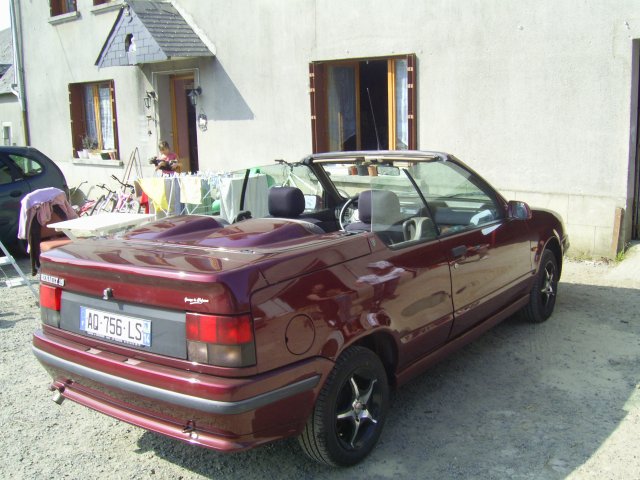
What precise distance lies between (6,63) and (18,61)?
407cm

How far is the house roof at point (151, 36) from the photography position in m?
11.3

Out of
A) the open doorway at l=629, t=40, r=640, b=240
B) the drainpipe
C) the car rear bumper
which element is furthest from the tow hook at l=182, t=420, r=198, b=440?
the drainpipe

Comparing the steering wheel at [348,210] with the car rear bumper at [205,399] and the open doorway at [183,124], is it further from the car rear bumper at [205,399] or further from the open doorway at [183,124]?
the open doorway at [183,124]

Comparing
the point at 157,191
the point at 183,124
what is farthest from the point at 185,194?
the point at 183,124

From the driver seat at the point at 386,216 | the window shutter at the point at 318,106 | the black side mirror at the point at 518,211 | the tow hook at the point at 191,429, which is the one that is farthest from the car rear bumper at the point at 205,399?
the window shutter at the point at 318,106

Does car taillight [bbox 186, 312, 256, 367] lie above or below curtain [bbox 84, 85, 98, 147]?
below

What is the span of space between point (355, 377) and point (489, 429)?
949 millimetres

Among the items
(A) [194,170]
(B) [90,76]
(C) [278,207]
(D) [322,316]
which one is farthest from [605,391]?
(B) [90,76]

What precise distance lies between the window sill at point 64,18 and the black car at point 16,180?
602 cm

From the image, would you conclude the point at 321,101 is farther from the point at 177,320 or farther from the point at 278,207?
the point at 177,320

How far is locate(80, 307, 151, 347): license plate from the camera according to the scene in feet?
10.3

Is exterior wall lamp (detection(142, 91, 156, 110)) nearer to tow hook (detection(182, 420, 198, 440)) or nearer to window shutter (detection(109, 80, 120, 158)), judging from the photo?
window shutter (detection(109, 80, 120, 158))

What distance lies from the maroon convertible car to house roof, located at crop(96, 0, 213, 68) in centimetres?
761

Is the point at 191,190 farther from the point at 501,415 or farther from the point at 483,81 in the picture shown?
the point at 501,415
